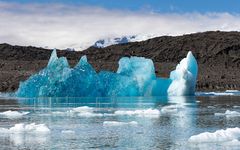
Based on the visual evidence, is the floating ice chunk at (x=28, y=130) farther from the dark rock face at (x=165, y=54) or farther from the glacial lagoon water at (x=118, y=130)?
the dark rock face at (x=165, y=54)

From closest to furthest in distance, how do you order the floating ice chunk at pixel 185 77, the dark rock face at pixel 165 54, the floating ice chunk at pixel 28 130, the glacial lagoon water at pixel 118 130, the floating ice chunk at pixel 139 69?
the glacial lagoon water at pixel 118 130 → the floating ice chunk at pixel 28 130 → the floating ice chunk at pixel 185 77 → the floating ice chunk at pixel 139 69 → the dark rock face at pixel 165 54

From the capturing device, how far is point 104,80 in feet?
156

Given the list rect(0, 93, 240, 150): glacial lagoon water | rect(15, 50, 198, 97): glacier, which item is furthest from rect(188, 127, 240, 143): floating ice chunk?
rect(15, 50, 198, 97): glacier

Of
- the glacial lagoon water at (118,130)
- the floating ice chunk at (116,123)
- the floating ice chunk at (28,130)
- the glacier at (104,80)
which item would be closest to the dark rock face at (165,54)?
the glacier at (104,80)

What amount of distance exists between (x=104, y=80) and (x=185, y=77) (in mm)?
6599

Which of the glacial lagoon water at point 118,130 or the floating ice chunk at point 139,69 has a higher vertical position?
the floating ice chunk at point 139,69

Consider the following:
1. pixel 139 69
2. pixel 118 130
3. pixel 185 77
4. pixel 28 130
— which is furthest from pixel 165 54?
pixel 28 130

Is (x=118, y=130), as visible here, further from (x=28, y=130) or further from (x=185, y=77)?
(x=185, y=77)

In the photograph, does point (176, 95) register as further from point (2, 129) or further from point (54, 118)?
point (2, 129)

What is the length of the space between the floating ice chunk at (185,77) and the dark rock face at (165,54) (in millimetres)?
46420

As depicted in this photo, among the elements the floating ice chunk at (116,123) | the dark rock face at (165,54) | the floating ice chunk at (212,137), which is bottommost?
the floating ice chunk at (212,137)

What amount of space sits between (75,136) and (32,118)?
7.60 meters

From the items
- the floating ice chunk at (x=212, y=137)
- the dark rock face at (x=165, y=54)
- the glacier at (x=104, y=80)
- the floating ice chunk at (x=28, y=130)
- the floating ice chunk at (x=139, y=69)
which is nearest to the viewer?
the floating ice chunk at (x=212, y=137)

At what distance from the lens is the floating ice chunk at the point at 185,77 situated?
47.0m
